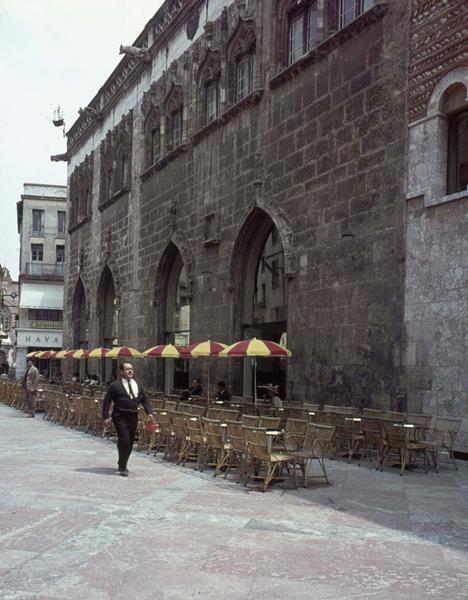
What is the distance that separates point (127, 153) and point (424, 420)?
2409cm

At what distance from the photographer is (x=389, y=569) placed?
244 inches

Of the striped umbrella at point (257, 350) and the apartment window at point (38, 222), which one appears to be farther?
the apartment window at point (38, 222)

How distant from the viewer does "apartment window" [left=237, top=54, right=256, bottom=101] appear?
21.9m

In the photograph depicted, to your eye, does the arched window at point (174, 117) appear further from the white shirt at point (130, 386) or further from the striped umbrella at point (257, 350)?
the white shirt at point (130, 386)

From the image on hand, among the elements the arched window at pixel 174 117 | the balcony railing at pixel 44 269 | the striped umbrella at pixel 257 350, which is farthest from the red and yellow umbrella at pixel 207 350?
the balcony railing at pixel 44 269

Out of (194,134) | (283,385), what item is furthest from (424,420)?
(194,134)

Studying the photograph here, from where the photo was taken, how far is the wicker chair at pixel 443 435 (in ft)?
38.8

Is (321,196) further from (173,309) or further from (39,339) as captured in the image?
(39,339)

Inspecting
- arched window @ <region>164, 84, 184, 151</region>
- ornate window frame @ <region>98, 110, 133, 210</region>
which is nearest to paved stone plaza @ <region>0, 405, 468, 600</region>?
arched window @ <region>164, 84, 184, 151</region>

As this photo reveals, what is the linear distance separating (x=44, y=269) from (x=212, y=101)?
37.6 metres

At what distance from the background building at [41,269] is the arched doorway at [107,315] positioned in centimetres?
1945

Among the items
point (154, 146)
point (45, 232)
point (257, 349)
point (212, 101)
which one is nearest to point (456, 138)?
point (257, 349)

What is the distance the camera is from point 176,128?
1102 inches

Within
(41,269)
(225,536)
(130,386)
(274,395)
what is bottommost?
(225,536)
